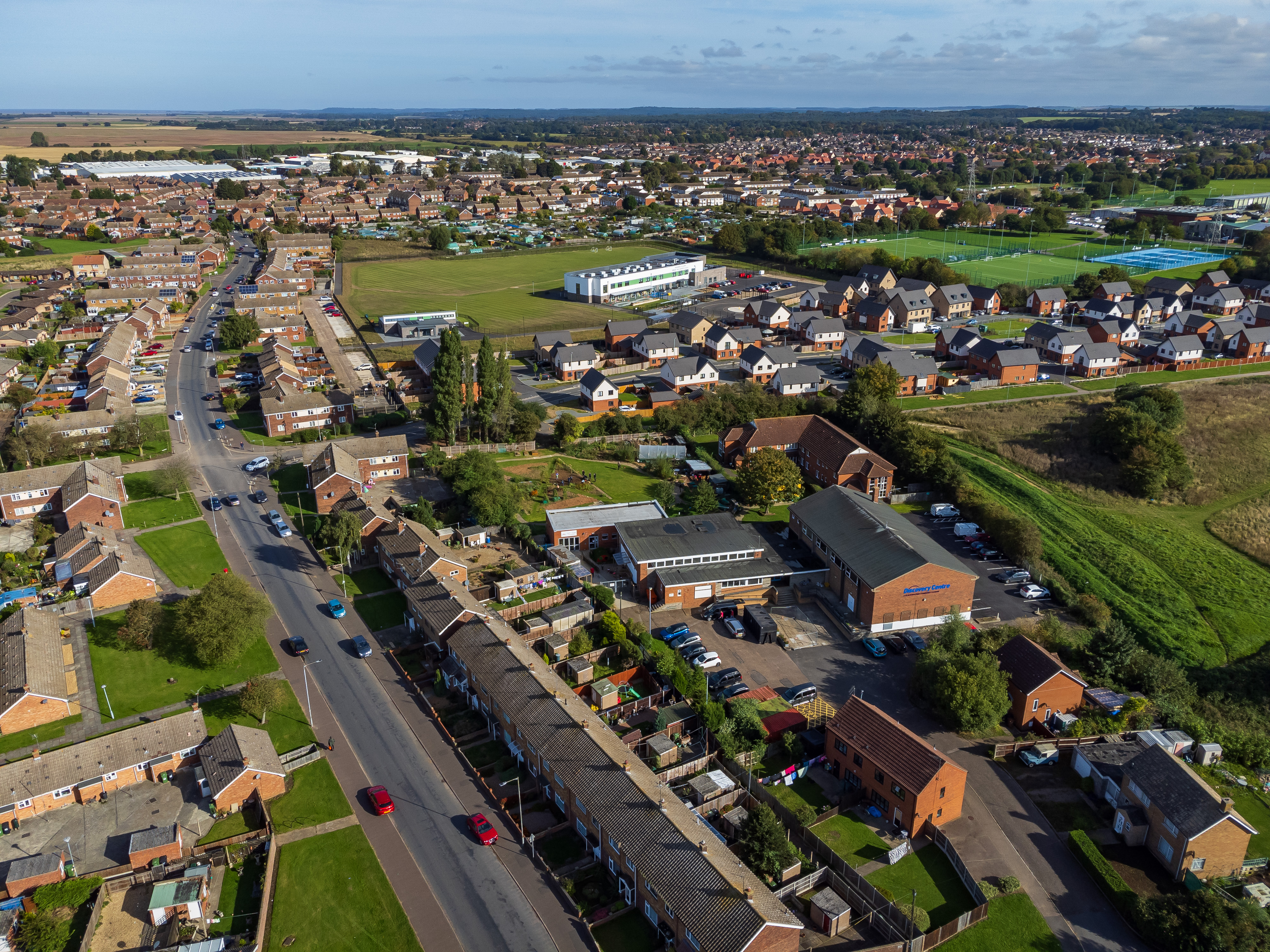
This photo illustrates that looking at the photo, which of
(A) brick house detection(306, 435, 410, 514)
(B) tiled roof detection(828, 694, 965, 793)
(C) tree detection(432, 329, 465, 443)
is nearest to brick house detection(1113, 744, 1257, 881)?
Result: (B) tiled roof detection(828, 694, 965, 793)

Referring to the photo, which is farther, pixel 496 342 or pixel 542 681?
pixel 496 342

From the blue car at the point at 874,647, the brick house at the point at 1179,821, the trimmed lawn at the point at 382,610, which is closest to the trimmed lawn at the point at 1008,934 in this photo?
the brick house at the point at 1179,821

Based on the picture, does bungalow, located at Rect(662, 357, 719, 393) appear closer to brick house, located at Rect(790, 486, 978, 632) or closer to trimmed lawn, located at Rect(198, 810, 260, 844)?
brick house, located at Rect(790, 486, 978, 632)

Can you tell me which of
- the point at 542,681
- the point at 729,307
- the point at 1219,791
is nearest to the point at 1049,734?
the point at 1219,791

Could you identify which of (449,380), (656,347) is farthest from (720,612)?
(656,347)

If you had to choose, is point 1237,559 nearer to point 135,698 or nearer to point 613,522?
point 613,522

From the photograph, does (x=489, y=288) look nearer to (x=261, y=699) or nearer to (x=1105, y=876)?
(x=261, y=699)
